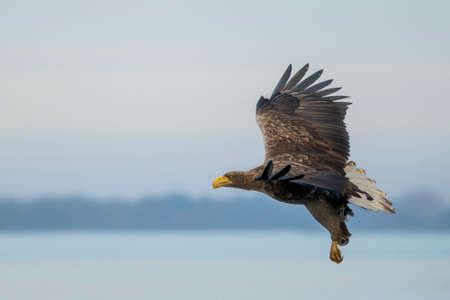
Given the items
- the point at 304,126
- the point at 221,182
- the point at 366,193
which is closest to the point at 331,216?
the point at 366,193

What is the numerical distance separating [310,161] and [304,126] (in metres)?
1.04

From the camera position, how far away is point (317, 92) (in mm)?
13805

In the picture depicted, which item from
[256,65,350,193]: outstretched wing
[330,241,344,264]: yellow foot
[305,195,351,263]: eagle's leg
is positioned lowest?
[330,241,344,264]: yellow foot

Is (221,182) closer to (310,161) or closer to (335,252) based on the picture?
(310,161)

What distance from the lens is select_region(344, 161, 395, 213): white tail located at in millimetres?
12305

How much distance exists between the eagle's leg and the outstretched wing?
338mm

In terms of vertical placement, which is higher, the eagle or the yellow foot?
the eagle

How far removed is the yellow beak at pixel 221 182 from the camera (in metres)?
12.4

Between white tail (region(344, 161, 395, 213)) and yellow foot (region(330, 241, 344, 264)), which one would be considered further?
yellow foot (region(330, 241, 344, 264))

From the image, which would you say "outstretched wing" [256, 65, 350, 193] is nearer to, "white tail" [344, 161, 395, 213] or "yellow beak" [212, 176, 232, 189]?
"white tail" [344, 161, 395, 213]

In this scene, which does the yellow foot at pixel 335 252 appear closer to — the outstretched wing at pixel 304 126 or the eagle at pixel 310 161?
the eagle at pixel 310 161

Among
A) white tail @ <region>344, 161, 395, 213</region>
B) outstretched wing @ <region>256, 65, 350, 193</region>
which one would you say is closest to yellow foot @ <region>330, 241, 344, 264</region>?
white tail @ <region>344, 161, 395, 213</region>

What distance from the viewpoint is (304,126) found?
44.3 feet

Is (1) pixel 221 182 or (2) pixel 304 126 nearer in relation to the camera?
(1) pixel 221 182
